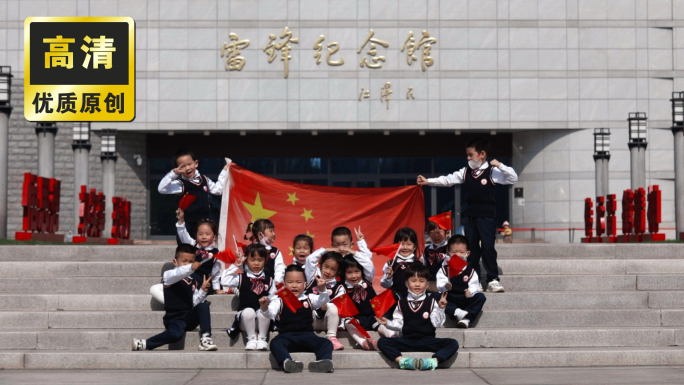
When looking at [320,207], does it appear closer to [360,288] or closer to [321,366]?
[360,288]

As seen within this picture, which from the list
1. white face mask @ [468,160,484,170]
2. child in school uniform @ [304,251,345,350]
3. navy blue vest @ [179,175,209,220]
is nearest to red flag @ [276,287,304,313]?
child in school uniform @ [304,251,345,350]

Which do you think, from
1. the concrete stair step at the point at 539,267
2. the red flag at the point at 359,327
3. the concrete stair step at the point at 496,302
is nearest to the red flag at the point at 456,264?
the concrete stair step at the point at 496,302

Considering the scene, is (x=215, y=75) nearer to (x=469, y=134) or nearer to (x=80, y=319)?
(x=469, y=134)

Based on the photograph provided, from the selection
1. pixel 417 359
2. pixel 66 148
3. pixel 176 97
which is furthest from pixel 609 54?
pixel 417 359

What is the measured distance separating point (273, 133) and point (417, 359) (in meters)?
23.7

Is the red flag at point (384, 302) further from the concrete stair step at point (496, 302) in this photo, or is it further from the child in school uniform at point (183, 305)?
the child in school uniform at point (183, 305)

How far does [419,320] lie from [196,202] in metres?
3.59

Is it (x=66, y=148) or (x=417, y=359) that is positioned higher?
(x=66, y=148)

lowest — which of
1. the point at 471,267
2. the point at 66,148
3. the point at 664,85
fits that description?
the point at 471,267

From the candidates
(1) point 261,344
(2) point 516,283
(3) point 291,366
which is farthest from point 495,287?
(3) point 291,366

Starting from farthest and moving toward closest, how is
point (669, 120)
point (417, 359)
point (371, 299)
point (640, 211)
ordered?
point (669, 120), point (640, 211), point (371, 299), point (417, 359)

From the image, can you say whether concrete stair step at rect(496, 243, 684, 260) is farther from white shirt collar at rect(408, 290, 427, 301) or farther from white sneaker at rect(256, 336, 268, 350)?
white sneaker at rect(256, 336, 268, 350)

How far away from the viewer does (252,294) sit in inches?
397

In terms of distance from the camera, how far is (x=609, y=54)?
103 ft
